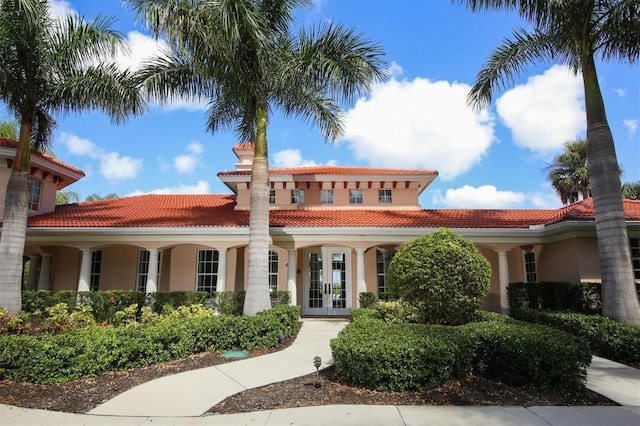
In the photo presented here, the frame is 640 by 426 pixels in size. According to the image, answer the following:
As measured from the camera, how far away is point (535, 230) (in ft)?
43.1

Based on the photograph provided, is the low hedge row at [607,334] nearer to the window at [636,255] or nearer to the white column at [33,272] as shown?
the window at [636,255]

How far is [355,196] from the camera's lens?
1752 centimetres

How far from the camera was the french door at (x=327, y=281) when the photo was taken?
49.7 feet

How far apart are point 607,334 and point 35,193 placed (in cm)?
1918

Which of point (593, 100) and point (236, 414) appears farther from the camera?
point (593, 100)

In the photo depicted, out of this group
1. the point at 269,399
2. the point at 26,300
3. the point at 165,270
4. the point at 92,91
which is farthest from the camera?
the point at 165,270

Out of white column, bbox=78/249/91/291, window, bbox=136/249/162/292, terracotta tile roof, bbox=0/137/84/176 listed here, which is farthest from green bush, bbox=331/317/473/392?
terracotta tile roof, bbox=0/137/84/176

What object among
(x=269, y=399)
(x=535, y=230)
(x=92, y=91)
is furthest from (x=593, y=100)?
(x=92, y=91)

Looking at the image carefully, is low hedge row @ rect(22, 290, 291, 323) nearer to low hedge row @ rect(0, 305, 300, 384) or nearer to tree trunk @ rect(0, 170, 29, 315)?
tree trunk @ rect(0, 170, 29, 315)

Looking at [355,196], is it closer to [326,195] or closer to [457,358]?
[326,195]

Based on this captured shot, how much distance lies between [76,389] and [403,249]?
6644 mm

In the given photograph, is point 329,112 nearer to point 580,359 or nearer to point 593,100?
point 593,100

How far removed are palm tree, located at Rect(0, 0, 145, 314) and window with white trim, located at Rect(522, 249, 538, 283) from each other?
14.5m

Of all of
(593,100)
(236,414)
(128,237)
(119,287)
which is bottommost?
(236,414)
